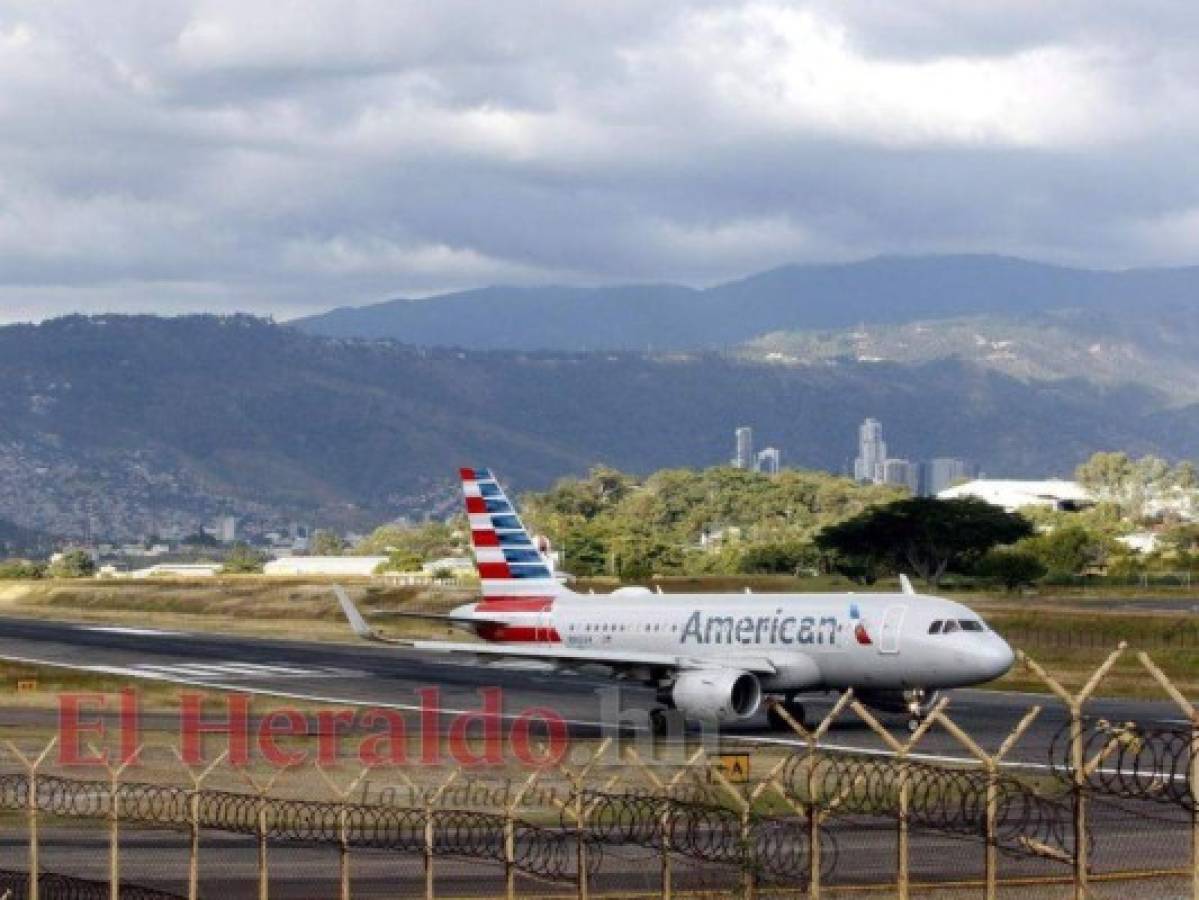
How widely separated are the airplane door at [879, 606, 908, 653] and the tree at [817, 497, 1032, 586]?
8600 cm

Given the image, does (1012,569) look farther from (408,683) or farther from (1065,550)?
(408,683)

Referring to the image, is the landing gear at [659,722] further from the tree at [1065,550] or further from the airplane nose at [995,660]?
the tree at [1065,550]

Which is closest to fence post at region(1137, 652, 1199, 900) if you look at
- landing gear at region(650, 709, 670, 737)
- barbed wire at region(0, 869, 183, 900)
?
barbed wire at region(0, 869, 183, 900)

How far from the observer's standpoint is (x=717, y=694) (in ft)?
206

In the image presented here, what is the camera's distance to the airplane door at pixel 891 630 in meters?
62.9

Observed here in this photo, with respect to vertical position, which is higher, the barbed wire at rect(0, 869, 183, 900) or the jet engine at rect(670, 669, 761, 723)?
the jet engine at rect(670, 669, 761, 723)

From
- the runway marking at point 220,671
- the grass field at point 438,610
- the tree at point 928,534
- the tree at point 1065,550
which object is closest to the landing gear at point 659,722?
the grass field at point 438,610

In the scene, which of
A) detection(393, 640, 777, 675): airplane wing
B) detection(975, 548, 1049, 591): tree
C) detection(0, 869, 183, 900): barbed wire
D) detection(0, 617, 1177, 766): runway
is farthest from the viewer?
detection(975, 548, 1049, 591): tree

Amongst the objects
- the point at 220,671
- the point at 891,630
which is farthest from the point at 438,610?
the point at 891,630

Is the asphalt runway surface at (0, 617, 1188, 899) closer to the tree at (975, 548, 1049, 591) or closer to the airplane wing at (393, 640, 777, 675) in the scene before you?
the airplane wing at (393, 640, 777, 675)

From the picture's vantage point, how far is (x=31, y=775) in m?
33.4

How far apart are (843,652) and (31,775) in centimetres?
3379

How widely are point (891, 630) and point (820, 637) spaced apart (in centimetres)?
224

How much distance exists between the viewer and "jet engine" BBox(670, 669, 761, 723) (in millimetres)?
62812
